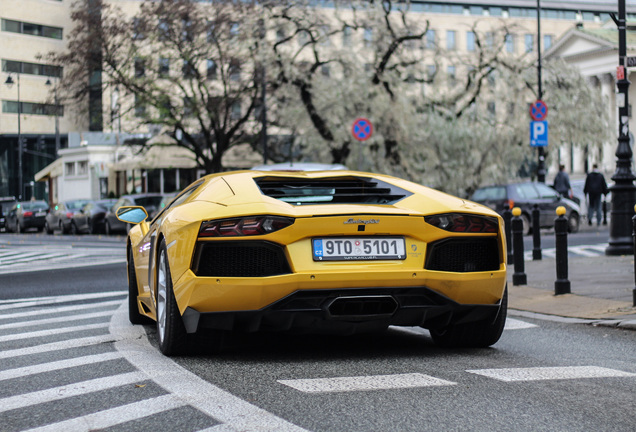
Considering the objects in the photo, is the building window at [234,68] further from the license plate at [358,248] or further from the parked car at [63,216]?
the license plate at [358,248]

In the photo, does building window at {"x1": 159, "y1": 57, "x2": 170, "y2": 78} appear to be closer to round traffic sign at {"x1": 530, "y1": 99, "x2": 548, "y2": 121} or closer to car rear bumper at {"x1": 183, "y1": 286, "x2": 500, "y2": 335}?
round traffic sign at {"x1": 530, "y1": 99, "x2": 548, "y2": 121}

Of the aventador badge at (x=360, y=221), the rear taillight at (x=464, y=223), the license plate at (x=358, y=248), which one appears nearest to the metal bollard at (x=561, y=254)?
the rear taillight at (x=464, y=223)

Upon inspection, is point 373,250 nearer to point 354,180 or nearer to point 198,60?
point 354,180

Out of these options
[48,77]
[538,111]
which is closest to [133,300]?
[538,111]

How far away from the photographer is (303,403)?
15.3ft

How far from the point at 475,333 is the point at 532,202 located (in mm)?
20841

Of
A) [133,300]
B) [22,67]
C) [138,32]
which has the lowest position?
[133,300]

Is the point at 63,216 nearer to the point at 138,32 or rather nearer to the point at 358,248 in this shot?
the point at 138,32

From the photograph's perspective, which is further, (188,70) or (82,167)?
(82,167)

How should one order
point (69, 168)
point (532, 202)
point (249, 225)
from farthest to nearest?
point (69, 168)
point (532, 202)
point (249, 225)

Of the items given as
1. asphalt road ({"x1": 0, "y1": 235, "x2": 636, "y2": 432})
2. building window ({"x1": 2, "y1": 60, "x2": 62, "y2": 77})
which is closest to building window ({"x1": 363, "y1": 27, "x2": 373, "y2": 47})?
asphalt road ({"x1": 0, "y1": 235, "x2": 636, "y2": 432})

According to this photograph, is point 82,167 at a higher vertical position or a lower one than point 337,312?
higher

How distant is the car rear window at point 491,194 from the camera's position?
27753mm

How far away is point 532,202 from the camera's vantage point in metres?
26.9
